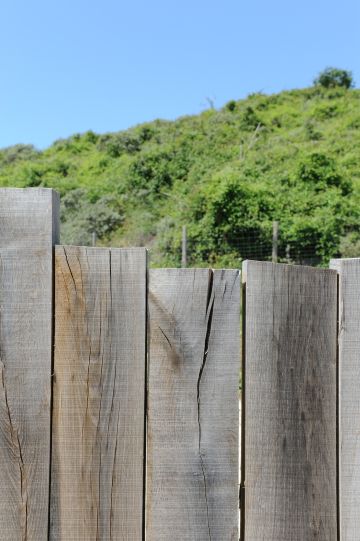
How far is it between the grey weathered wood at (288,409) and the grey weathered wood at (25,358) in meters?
0.45

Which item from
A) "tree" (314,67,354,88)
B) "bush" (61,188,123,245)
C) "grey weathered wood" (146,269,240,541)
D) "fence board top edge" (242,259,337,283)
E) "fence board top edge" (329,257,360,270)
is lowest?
"grey weathered wood" (146,269,240,541)

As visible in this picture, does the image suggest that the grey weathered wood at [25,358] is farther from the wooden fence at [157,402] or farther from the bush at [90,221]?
the bush at [90,221]

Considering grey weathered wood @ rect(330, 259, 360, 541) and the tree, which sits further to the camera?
the tree

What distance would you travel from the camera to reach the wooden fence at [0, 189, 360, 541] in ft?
3.63

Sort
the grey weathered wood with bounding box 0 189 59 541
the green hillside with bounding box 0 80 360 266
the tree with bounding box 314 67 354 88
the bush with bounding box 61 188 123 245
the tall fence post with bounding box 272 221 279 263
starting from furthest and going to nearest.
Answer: the tree with bounding box 314 67 354 88, the bush with bounding box 61 188 123 245, the green hillside with bounding box 0 80 360 266, the tall fence post with bounding box 272 221 279 263, the grey weathered wood with bounding box 0 189 59 541

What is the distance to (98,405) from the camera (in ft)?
3.65

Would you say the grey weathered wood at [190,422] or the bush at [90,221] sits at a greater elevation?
the bush at [90,221]

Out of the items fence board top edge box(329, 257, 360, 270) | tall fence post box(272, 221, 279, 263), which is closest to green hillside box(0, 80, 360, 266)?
tall fence post box(272, 221, 279, 263)

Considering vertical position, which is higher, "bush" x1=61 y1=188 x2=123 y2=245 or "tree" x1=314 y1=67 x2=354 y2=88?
"tree" x1=314 y1=67 x2=354 y2=88

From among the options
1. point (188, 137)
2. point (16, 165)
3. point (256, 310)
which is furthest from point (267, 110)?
point (256, 310)

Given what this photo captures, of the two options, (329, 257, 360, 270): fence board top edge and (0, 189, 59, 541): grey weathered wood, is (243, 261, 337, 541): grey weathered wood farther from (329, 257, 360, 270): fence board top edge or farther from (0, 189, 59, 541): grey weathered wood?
(0, 189, 59, 541): grey weathered wood

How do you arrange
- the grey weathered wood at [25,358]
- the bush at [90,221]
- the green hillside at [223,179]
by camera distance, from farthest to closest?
the bush at [90,221]
the green hillside at [223,179]
the grey weathered wood at [25,358]

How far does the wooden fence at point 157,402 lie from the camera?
1.11 meters

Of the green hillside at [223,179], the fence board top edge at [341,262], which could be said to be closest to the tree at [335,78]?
the green hillside at [223,179]
